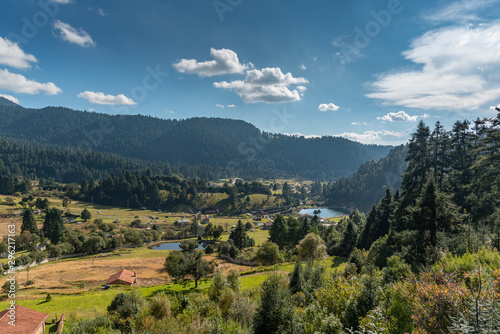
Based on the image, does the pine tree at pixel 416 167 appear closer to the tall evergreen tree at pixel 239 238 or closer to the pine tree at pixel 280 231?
the pine tree at pixel 280 231

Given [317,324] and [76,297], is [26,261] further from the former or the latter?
[317,324]

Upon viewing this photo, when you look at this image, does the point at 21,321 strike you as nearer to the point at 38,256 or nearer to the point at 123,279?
the point at 123,279

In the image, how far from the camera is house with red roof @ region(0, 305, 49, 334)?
76.5ft

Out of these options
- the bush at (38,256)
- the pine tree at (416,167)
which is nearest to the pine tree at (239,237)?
the pine tree at (416,167)

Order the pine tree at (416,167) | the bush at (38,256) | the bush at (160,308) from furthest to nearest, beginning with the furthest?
the bush at (38,256) → the pine tree at (416,167) → the bush at (160,308)

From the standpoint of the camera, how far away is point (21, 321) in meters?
25.2

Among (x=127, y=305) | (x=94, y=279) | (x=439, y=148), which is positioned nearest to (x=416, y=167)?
(x=439, y=148)

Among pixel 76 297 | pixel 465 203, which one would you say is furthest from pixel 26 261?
pixel 465 203

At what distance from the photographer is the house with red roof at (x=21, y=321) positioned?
76.5ft

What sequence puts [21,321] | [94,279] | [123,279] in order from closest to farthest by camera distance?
[21,321], [123,279], [94,279]

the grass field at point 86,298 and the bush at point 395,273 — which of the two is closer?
the bush at point 395,273

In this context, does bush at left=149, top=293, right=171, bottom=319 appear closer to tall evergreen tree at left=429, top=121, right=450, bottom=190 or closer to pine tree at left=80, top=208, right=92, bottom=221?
tall evergreen tree at left=429, top=121, right=450, bottom=190

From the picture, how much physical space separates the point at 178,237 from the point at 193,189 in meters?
81.1

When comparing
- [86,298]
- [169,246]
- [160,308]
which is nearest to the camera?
[160,308]
